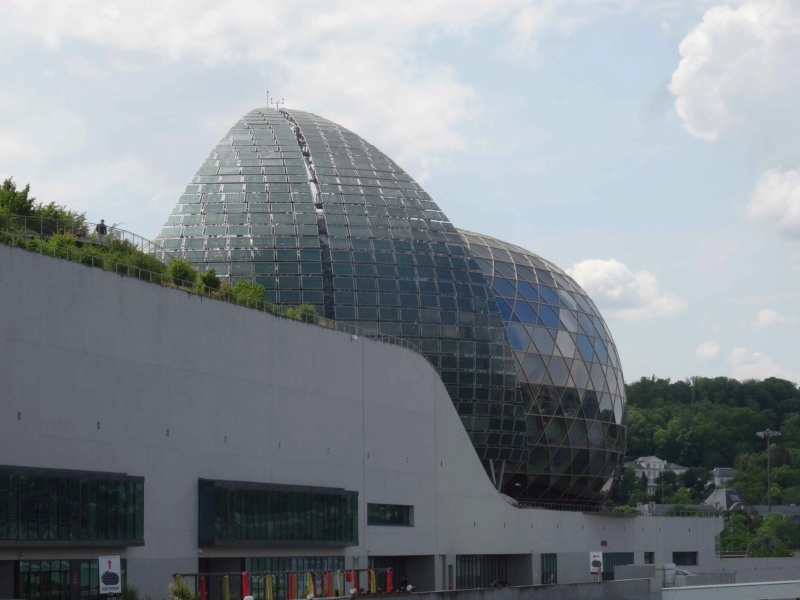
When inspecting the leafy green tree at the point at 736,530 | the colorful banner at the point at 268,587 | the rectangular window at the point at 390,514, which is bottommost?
the leafy green tree at the point at 736,530

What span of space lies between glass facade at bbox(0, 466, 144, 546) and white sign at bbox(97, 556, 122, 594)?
4.36m

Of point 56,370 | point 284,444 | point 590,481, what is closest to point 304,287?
point 284,444

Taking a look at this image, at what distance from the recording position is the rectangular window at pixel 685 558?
102 meters

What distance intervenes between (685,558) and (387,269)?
3695cm

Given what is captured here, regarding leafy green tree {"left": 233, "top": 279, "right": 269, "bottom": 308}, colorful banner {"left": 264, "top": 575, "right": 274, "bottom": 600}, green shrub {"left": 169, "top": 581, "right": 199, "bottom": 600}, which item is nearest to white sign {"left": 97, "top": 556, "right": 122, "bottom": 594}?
green shrub {"left": 169, "top": 581, "right": 199, "bottom": 600}

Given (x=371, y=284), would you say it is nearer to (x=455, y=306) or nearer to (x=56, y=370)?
(x=455, y=306)

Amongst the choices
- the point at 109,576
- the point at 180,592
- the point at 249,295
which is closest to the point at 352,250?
the point at 249,295

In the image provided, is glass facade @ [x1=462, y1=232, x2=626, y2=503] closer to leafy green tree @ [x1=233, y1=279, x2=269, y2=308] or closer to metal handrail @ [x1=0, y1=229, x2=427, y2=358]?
leafy green tree @ [x1=233, y1=279, x2=269, y2=308]

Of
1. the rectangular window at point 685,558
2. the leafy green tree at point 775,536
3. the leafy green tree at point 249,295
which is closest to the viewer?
the leafy green tree at point 249,295

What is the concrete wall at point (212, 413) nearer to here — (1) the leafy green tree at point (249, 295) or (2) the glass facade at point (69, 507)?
(2) the glass facade at point (69, 507)

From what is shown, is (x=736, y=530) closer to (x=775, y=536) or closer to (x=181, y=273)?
(x=775, y=536)

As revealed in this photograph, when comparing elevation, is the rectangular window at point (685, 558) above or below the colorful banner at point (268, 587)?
below

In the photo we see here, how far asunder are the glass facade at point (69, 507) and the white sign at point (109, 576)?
4.36 m

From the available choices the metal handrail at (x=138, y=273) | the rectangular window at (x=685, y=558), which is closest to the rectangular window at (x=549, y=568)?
the rectangular window at (x=685, y=558)
